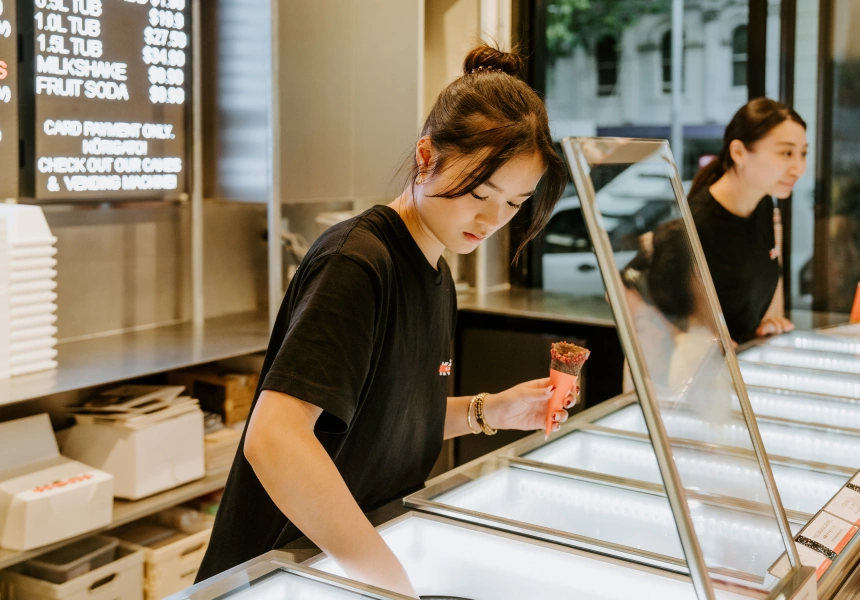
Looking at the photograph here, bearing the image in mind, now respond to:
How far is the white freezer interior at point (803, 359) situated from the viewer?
2359mm

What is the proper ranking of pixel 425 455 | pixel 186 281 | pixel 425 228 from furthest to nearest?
pixel 186 281
pixel 425 455
pixel 425 228

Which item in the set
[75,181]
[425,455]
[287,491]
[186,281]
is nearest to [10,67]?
[75,181]

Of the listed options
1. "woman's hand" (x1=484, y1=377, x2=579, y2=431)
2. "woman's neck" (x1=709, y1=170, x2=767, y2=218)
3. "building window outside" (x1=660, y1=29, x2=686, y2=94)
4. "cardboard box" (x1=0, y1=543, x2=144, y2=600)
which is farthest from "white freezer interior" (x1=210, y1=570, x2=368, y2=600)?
"building window outside" (x1=660, y1=29, x2=686, y2=94)

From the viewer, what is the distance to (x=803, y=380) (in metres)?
2.22

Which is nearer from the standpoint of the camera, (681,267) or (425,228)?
(681,267)

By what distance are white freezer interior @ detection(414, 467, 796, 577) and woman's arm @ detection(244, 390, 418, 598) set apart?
27 centimetres

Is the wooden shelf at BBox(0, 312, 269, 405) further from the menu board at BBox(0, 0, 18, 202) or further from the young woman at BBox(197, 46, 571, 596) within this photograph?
the young woman at BBox(197, 46, 571, 596)

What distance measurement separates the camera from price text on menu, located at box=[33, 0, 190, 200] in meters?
2.78

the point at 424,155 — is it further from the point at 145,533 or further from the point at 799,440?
the point at 145,533

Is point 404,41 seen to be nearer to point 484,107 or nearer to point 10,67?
point 10,67

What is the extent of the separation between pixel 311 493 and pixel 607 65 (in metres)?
4.14

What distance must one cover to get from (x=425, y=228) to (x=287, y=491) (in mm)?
475

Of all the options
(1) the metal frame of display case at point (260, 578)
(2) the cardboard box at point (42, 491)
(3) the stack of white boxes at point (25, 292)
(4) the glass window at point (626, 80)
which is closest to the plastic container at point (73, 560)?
(2) the cardboard box at point (42, 491)

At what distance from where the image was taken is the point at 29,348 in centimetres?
262
